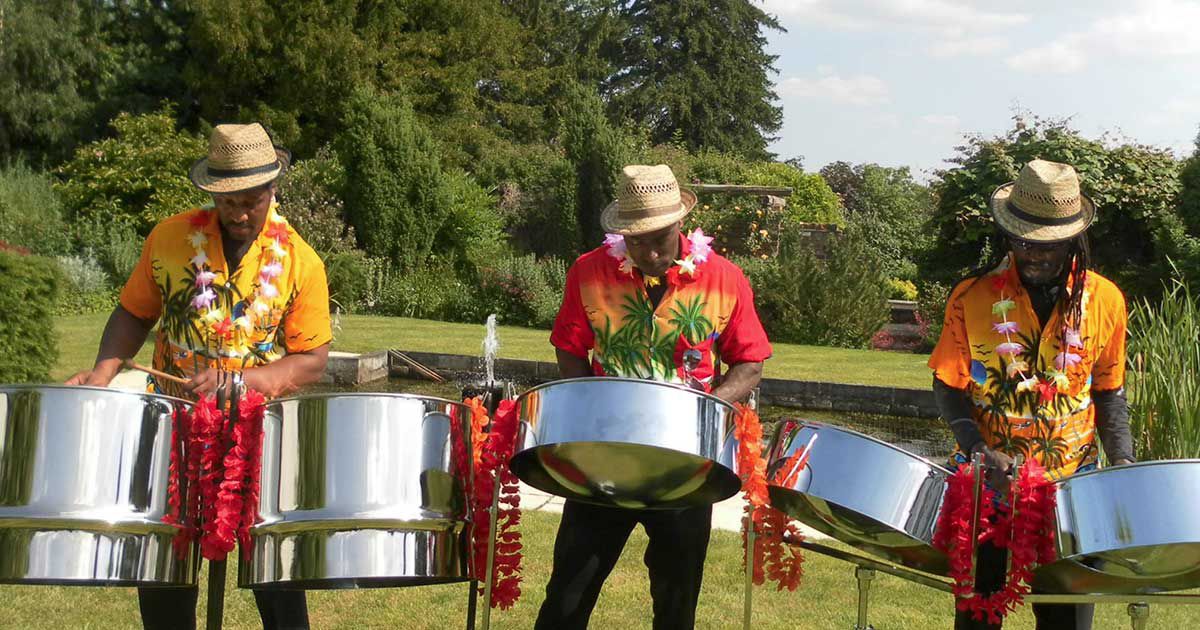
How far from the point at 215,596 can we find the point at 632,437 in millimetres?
762

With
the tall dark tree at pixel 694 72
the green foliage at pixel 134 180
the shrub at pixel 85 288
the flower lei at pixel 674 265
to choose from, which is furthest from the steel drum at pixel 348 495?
the tall dark tree at pixel 694 72

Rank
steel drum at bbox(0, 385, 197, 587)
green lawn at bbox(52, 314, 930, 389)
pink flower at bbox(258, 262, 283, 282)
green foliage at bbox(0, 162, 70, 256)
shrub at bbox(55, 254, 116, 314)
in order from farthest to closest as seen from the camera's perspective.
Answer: green foliage at bbox(0, 162, 70, 256) < shrub at bbox(55, 254, 116, 314) < green lawn at bbox(52, 314, 930, 389) < pink flower at bbox(258, 262, 283, 282) < steel drum at bbox(0, 385, 197, 587)

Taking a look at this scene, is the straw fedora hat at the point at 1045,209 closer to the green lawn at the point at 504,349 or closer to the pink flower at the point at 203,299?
the pink flower at the point at 203,299

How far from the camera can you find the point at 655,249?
218cm

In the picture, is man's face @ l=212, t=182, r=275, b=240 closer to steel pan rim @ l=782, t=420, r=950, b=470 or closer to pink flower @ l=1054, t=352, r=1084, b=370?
steel pan rim @ l=782, t=420, r=950, b=470

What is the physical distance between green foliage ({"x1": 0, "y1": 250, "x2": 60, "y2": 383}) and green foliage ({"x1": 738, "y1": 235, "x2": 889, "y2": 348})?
5699 mm

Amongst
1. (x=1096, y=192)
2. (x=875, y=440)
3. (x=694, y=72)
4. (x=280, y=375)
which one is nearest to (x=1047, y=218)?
(x=875, y=440)

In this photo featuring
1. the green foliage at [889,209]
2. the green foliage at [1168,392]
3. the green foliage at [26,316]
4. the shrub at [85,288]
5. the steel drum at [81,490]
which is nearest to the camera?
the steel drum at [81,490]

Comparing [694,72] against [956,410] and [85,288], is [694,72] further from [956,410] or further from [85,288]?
[956,410]

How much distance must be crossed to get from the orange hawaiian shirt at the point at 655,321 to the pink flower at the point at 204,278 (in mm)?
676

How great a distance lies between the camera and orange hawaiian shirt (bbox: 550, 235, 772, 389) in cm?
221

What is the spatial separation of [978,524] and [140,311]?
1.64 metres

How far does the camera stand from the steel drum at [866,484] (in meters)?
1.97

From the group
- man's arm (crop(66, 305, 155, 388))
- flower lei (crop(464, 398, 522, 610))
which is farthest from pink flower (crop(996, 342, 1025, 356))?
man's arm (crop(66, 305, 155, 388))
